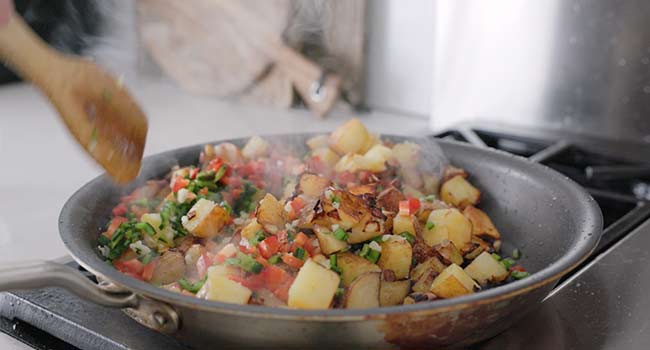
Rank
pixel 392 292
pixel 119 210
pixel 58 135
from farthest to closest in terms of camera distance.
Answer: pixel 58 135 → pixel 119 210 → pixel 392 292

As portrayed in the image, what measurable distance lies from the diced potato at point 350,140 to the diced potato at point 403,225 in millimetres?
268

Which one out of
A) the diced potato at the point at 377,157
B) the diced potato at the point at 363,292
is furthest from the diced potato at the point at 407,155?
the diced potato at the point at 363,292

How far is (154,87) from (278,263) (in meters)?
1.85

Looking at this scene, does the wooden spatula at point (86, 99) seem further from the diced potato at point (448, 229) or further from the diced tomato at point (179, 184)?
the diced potato at point (448, 229)

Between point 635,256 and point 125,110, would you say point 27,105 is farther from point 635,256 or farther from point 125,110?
point 635,256

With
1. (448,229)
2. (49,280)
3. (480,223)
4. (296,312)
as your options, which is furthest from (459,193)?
(49,280)

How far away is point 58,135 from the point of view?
7.73 ft

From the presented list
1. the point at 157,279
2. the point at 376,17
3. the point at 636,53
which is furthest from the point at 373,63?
the point at 157,279

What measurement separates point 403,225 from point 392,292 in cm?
15

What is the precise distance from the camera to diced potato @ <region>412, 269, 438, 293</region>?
1.13 metres

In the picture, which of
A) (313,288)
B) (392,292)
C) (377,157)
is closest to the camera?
(313,288)

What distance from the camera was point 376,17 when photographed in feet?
7.83

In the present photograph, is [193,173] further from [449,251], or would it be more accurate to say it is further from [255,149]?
[449,251]

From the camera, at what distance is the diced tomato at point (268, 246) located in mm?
1110
